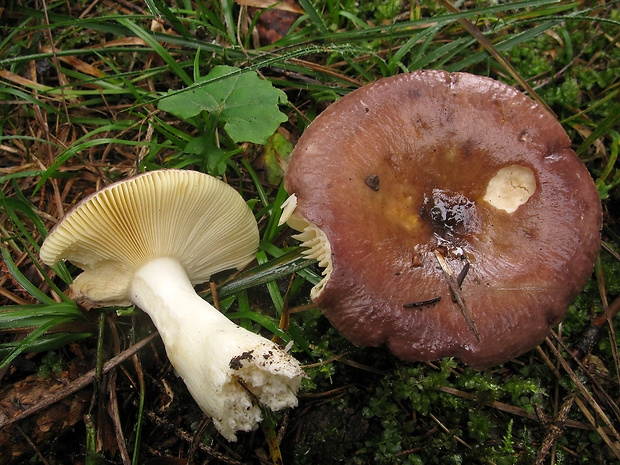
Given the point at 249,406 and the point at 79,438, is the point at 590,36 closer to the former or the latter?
the point at 249,406

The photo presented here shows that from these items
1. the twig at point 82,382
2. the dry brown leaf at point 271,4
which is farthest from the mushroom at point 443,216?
the dry brown leaf at point 271,4

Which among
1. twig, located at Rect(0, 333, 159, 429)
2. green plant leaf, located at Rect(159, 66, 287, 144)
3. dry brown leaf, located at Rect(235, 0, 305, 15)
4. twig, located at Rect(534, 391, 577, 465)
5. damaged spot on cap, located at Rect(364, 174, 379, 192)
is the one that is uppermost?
dry brown leaf, located at Rect(235, 0, 305, 15)

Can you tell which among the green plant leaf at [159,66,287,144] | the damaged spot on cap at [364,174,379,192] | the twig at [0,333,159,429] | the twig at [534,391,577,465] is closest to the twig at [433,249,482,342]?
the damaged spot on cap at [364,174,379,192]

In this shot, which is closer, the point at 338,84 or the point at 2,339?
the point at 2,339

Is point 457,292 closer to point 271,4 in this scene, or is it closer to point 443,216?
point 443,216

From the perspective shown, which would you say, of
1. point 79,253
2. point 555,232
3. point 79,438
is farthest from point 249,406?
point 555,232

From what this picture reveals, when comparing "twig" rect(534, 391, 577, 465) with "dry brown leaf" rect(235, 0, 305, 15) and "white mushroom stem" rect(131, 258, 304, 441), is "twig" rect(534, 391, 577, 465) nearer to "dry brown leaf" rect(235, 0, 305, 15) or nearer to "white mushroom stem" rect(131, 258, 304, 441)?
"white mushroom stem" rect(131, 258, 304, 441)
